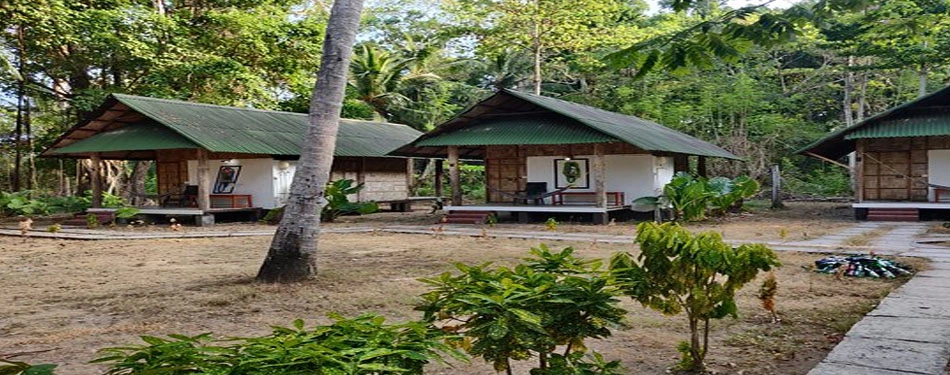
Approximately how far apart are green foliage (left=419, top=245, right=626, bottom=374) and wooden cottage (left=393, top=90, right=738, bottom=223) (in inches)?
605

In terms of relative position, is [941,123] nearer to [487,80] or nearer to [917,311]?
[917,311]

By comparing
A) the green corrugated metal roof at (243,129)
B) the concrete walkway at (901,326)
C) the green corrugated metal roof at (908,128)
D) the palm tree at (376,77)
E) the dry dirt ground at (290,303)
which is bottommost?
the dry dirt ground at (290,303)

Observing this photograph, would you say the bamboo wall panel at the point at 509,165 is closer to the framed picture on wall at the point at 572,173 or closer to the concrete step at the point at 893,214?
the framed picture on wall at the point at 572,173

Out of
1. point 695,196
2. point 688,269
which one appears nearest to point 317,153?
point 688,269

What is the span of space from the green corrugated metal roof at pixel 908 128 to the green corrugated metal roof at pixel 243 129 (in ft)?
50.0

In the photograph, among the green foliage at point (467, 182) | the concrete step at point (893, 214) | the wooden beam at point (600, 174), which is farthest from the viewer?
the green foliage at point (467, 182)

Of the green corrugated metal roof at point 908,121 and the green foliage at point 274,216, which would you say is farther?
the green foliage at point 274,216

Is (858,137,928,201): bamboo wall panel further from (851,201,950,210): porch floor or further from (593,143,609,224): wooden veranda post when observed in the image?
(593,143,609,224): wooden veranda post

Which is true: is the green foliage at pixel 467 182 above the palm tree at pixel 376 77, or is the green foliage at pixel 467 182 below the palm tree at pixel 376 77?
below

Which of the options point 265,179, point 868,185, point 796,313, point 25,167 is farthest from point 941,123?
point 25,167

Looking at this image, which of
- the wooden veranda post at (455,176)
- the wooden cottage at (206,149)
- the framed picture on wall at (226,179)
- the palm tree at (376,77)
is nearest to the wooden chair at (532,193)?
the wooden veranda post at (455,176)

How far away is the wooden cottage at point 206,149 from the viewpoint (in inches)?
785

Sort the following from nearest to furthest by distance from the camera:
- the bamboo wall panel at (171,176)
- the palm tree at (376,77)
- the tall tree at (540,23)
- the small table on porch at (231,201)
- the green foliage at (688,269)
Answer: the green foliage at (688,269) < the small table on porch at (231,201) < the bamboo wall panel at (171,176) < the tall tree at (540,23) < the palm tree at (376,77)

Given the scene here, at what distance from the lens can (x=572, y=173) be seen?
2125cm
